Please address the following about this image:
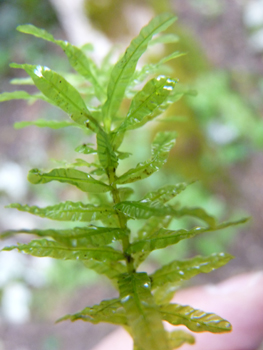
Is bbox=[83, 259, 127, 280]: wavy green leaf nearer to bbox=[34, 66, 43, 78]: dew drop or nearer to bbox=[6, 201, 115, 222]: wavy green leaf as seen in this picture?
bbox=[6, 201, 115, 222]: wavy green leaf

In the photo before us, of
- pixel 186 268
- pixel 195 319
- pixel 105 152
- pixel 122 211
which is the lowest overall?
pixel 195 319

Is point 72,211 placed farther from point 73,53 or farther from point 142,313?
point 73,53

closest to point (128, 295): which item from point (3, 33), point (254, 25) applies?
point (254, 25)

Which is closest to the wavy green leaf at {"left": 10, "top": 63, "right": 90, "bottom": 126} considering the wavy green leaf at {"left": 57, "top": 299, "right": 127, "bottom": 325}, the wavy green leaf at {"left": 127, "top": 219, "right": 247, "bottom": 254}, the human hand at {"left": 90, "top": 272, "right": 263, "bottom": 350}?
the wavy green leaf at {"left": 127, "top": 219, "right": 247, "bottom": 254}

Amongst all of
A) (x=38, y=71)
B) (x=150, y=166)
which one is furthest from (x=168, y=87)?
(x=38, y=71)

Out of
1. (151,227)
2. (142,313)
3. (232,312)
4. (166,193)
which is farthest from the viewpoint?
(232,312)

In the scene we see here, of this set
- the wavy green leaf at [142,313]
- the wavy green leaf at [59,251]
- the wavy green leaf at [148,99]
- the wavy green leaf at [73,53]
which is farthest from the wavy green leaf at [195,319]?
the wavy green leaf at [73,53]
